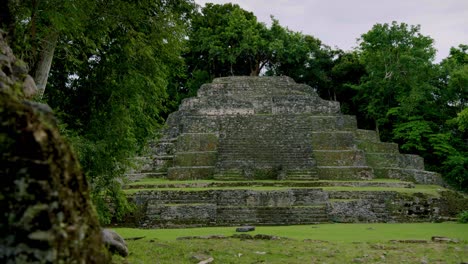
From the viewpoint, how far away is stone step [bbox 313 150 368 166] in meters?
16.8

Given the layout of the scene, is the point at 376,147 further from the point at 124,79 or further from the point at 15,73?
the point at 15,73

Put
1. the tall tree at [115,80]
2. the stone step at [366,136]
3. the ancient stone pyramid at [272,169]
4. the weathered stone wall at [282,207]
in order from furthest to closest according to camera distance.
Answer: the stone step at [366,136], the ancient stone pyramid at [272,169], the weathered stone wall at [282,207], the tall tree at [115,80]

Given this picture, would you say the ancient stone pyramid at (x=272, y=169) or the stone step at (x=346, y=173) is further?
the stone step at (x=346, y=173)

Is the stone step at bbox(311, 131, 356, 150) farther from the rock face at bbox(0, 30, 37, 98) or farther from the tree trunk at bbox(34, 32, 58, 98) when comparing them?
the rock face at bbox(0, 30, 37, 98)

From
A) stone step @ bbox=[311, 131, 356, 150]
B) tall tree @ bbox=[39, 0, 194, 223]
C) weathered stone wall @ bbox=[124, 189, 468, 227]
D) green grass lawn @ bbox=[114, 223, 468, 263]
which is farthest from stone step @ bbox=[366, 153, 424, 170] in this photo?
tall tree @ bbox=[39, 0, 194, 223]

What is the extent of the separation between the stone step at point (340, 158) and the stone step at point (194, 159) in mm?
3952

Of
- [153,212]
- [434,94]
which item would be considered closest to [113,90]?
[153,212]

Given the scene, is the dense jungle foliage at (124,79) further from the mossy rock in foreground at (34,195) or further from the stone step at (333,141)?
the stone step at (333,141)

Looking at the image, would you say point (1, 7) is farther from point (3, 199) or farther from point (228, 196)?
point (228, 196)

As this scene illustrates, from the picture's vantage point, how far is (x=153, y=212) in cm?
1212

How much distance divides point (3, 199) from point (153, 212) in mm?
10454

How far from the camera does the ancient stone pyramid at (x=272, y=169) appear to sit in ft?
40.2

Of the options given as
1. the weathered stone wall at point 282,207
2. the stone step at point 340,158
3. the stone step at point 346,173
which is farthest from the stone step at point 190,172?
the stone step at point 340,158

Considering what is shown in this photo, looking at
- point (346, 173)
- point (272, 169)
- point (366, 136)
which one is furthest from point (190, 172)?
point (366, 136)
